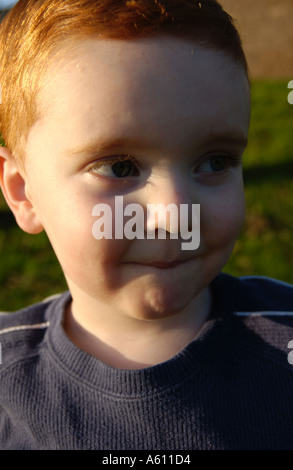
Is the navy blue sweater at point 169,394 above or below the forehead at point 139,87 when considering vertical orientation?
below

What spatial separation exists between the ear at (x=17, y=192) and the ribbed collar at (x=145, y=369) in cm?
36

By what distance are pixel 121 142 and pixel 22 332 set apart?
90 centimetres

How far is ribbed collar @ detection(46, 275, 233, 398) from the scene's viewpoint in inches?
61.6

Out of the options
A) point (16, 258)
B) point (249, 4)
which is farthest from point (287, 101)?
point (249, 4)

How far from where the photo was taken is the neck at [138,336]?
1.66 meters

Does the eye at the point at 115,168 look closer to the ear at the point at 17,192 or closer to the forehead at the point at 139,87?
the forehead at the point at 139,87

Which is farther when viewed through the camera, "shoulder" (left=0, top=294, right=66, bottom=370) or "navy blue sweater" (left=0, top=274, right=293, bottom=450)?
"shoulder" (left=0, top=294, right=66, bottom=370)

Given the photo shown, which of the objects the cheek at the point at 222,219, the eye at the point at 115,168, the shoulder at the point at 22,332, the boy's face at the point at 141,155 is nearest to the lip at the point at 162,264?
the boy's face at the point at 141,155

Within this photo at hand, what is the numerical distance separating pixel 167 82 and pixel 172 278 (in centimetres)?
51

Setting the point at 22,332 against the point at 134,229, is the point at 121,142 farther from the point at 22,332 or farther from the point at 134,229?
the point at 22,332

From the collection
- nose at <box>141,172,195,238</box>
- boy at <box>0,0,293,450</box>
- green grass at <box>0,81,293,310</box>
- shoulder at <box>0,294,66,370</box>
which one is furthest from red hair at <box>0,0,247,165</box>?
green grass at <box>0,81,293,310</box>

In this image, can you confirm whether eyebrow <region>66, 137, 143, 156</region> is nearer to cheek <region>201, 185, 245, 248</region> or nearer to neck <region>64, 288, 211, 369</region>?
cheek <region>201, 185, 245, 248</region>

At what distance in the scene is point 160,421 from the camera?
1549mm

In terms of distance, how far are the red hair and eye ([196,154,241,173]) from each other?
0.89ft
